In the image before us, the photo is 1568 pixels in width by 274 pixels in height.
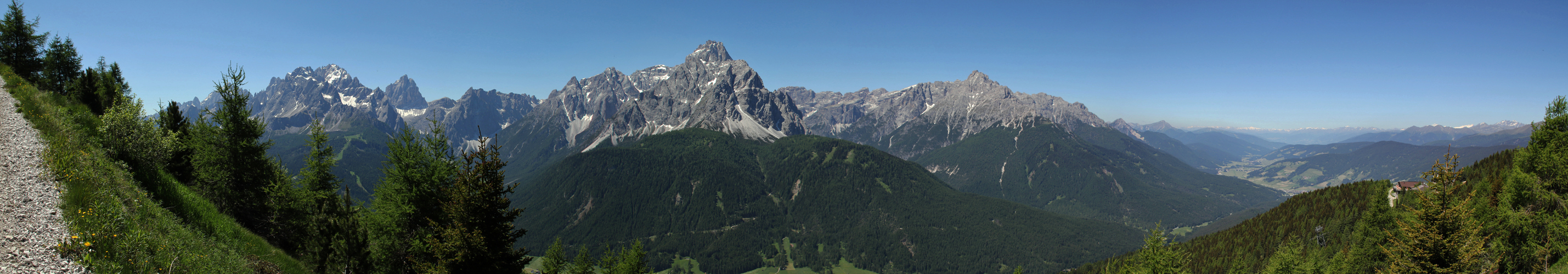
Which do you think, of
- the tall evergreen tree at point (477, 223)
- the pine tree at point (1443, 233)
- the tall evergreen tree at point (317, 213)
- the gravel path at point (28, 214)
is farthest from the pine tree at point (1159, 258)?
the gravel path at point (28, 214)

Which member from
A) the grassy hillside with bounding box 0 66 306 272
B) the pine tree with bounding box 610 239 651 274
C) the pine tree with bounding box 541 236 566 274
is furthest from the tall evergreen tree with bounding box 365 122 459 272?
the pine tree with bounding box 610 239 651 274

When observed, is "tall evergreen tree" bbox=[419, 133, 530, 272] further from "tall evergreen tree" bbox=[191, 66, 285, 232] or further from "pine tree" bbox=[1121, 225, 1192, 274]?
"pine tree" bbox=[1121, 225, 1192, 274]

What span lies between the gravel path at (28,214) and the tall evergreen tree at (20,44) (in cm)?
5444

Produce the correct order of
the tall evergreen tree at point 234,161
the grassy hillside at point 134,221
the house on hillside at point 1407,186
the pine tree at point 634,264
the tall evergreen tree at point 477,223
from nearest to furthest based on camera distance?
the grassy hillside at point 134,221
the tall evergreen tree at point 477,223
the tall evergreen tree at point 234,161
the pine tree at point 634,264
the house on hillside at point 1407,186

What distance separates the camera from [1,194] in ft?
45.4

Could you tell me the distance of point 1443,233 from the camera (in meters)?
26.5

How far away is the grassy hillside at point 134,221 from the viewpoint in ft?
40.4

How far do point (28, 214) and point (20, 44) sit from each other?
67.7 meters

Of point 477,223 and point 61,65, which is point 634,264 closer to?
point 477,223

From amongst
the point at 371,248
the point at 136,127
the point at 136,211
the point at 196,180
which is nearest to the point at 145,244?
the point at 136,211

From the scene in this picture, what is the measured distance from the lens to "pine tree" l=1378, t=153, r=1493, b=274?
1014 inches

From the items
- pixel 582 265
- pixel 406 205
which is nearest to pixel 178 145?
pixel 406 205

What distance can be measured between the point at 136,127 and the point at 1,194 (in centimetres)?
1690

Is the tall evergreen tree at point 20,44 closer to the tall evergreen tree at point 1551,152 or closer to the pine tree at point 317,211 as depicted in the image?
the pine tree at point 317,211
